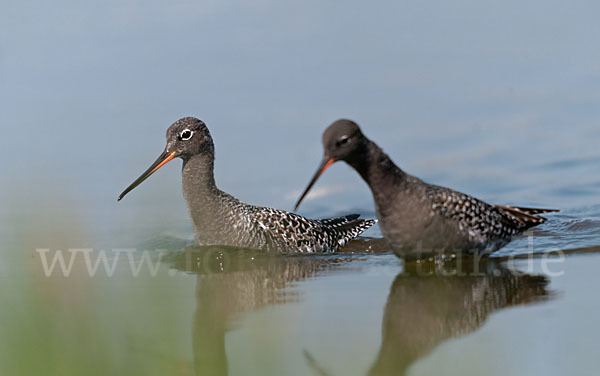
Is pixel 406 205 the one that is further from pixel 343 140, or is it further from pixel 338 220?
pixel 338 220

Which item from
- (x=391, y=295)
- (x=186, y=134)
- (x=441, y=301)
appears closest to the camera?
(x=441, y=301)

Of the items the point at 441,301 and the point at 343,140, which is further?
the point at 343,140

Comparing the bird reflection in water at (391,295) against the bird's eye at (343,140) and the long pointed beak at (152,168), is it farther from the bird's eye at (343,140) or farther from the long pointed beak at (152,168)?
the bird's eye at (343,140)

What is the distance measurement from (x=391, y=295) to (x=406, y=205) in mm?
920

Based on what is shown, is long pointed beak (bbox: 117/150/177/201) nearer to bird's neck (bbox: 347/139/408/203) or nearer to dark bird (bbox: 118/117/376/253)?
dark bird (bbox: 118/117/376/253)

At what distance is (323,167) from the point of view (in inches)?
296

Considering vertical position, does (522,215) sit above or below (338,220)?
below

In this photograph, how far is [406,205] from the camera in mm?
7801

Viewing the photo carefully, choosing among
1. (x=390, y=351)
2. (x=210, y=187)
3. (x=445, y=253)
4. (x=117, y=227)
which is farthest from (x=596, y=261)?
(x=117, y=227)

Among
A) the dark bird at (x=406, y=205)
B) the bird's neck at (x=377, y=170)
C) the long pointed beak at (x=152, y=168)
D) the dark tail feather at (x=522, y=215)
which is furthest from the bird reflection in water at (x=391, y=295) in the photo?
the long pointed beak at (x=152, y=168)

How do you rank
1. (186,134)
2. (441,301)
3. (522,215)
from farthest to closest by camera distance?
(186,134) → (522,215) → (441,301)

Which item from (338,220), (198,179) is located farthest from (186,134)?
(338,220)

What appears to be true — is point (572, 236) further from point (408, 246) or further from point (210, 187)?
point (210, 187)

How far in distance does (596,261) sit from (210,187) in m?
4.18
